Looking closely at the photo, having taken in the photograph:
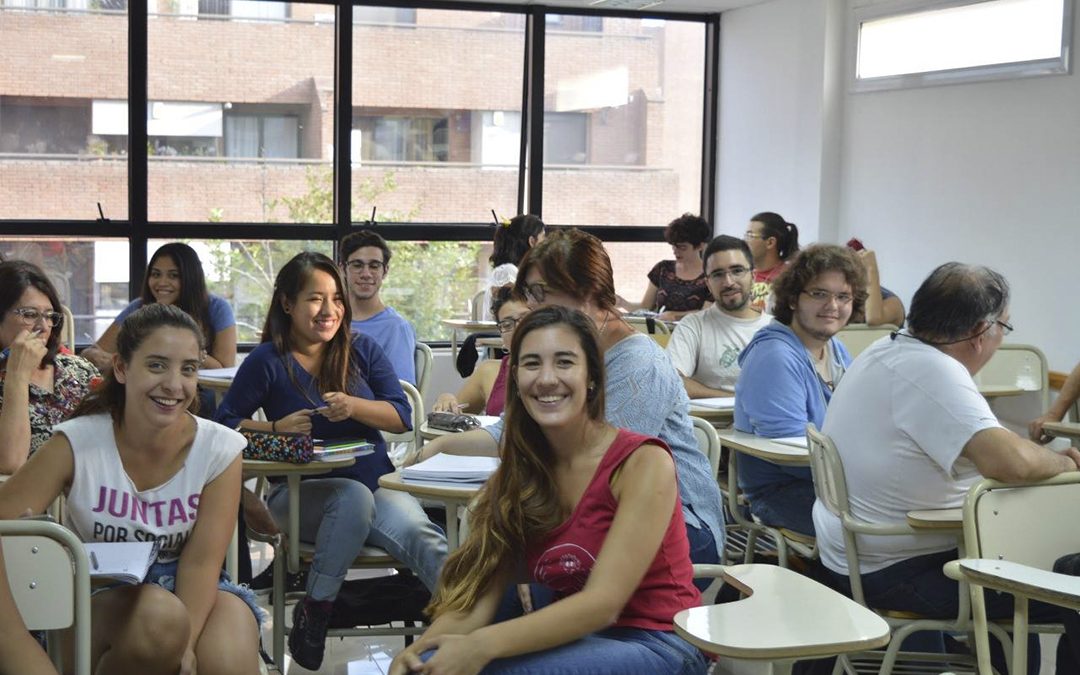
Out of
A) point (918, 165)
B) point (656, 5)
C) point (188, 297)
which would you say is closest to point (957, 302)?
point (188, 297)

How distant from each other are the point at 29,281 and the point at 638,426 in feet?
7.21

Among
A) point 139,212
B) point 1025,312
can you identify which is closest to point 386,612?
point 1025,312

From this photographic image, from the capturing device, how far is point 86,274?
308 inches

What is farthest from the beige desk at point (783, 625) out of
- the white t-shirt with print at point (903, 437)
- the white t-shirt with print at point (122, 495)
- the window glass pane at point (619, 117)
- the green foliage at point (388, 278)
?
the window glass pane at point (619, 117)

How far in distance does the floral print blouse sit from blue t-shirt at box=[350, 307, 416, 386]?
1.35m

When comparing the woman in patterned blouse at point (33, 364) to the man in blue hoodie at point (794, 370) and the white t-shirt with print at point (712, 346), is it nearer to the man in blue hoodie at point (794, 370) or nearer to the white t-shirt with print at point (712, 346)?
the man in blue hoodie at point (794, 370)

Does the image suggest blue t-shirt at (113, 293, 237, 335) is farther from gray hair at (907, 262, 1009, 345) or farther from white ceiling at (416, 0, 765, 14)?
white ceiling at (416, 0, 765, 14)

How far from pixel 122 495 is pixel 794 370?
201cm

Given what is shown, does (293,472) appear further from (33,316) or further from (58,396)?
(33,316)

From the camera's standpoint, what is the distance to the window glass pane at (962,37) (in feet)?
19.8

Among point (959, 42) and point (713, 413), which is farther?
point (959, 42)

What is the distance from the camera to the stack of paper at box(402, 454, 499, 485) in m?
3.17

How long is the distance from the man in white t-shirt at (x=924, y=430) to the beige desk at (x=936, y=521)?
0.38 feet

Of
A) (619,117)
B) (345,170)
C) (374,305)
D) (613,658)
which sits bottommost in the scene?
(613,658)
